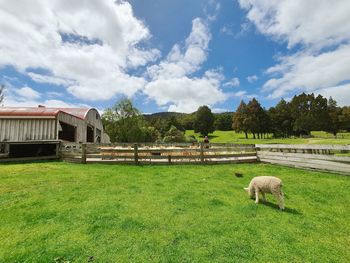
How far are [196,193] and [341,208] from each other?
404cm

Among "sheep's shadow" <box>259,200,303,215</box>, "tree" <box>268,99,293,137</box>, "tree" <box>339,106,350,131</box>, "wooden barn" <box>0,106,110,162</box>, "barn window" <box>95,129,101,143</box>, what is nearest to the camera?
"sheep's shadow" <box>259,200,303,215</box>

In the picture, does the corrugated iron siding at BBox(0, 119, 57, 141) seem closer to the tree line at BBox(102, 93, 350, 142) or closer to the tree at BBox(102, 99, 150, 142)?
the tree line at BBox(102, 93, 350, 142)

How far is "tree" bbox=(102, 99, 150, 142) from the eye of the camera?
47.2 m

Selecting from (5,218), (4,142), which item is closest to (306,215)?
(5,218)

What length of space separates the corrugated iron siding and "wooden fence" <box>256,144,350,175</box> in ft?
50.1

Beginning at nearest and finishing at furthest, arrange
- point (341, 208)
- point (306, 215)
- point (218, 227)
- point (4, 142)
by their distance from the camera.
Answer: point (218, 227)
point (306, 215)
point (341, 208)
point (4, 142)

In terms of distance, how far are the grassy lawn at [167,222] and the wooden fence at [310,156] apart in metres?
1.32

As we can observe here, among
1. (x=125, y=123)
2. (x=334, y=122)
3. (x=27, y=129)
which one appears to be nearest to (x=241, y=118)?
(x=334, y=122)

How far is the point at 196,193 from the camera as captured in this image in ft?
22.9

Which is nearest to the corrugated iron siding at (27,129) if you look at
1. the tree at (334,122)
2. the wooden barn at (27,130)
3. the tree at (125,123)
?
the wooden barn at (27,130)

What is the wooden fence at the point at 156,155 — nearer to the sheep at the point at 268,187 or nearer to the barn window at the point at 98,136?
the sheep at the point at 268,187

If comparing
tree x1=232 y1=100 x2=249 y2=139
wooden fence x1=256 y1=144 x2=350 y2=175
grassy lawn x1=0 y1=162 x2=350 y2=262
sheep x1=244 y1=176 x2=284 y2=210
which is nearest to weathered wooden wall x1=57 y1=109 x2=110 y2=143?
grassy lawn x1=0 y1=162 x2=350 y2=262

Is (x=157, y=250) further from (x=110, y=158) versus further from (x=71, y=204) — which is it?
(x=110, y=158)

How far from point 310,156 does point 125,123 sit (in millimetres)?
41896
